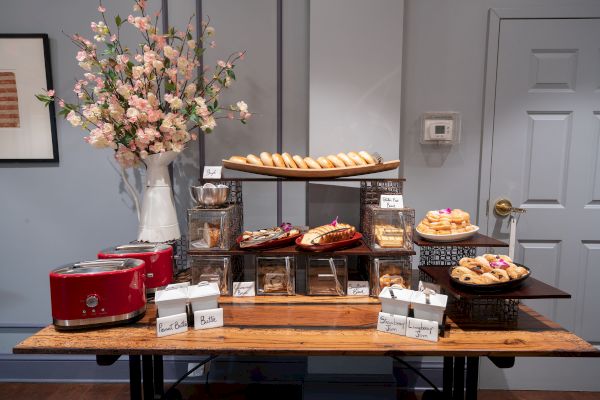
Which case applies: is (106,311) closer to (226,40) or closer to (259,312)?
(259,312)

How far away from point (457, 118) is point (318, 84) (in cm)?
82

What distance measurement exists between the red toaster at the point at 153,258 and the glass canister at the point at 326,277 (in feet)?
2.05

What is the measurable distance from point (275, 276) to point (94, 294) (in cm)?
72

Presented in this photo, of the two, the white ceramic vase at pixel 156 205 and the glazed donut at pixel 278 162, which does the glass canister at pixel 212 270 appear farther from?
the glazed donut at pixel 278 162

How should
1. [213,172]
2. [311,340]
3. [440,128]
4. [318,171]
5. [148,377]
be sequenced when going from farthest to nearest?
[440,128] → [213,172] → [318,171] → [148,377] → [311,340]

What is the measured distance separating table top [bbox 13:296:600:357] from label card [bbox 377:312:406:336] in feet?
0.07

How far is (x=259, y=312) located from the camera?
1480 mm

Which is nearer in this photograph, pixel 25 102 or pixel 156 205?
pixel 156 205

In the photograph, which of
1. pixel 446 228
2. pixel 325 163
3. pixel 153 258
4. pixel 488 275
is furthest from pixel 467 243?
pixel 153 258

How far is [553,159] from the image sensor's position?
7.06 ft

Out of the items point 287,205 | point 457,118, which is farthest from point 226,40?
point 457,118

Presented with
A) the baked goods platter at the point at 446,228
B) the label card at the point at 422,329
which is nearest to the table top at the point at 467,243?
the baked goods platter at the point at 446,228

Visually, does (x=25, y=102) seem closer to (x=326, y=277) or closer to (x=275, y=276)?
(x=275, y=276)

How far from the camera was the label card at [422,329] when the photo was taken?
125cm
